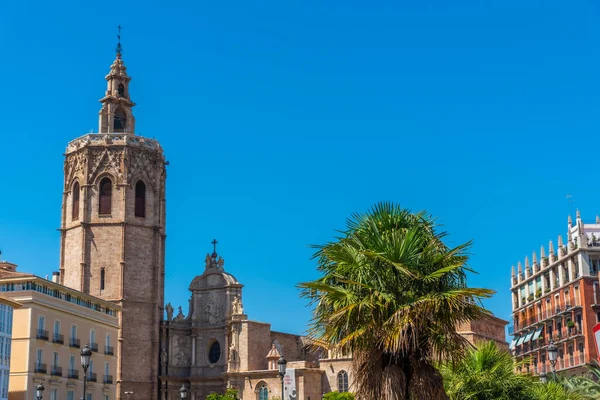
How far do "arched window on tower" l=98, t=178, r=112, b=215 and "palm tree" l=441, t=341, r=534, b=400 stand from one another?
5093cm

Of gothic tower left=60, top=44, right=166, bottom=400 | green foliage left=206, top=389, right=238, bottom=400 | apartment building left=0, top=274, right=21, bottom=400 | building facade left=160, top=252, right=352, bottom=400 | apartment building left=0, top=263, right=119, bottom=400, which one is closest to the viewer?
apartment building left=0, top=274, right=21, bottom=400

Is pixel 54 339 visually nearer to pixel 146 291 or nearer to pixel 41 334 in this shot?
pixel 41 334

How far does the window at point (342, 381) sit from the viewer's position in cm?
6900

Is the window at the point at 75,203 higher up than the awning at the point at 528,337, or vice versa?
the window at the point at 75,203

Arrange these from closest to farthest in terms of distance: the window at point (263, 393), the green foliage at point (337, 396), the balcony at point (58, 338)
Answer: the balcony at point (58, 338)
the green foliage at point (337, 396)
the window at point (263, 393)

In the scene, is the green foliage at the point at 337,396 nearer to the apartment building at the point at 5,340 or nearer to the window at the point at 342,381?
the window at the point at 342,381

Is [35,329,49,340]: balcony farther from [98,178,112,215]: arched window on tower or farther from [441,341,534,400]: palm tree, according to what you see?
[441,341,534,400]: palm tree

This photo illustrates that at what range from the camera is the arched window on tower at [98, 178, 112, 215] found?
2879 inches

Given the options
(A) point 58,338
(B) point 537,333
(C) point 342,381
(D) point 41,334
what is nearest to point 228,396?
(C) point 342,381

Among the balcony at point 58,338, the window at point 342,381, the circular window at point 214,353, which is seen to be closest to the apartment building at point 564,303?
the window at point 342,381

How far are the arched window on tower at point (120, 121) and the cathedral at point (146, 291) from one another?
9 centimetres

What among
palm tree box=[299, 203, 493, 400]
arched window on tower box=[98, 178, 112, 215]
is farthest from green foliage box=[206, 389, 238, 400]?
palm tree box=[299, 203, 493, 400]

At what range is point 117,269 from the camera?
71812 millimetres

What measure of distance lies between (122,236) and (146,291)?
4.86 m
